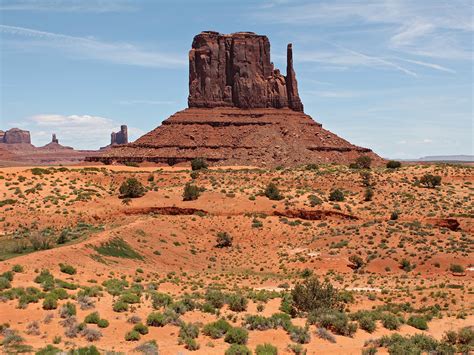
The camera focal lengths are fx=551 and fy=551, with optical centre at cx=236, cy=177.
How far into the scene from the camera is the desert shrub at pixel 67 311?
60.4 feet

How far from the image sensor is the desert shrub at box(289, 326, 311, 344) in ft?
59.3

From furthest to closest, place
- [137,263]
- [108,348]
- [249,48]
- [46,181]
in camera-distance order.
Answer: [249,48], [46,181], [137,263], [108,348]

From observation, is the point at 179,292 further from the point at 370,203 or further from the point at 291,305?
the point at 370,203

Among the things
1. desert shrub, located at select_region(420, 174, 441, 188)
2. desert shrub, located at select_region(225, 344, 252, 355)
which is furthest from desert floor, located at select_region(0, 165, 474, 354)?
desert shrub, located at select_region(225, 344, 252, 355)

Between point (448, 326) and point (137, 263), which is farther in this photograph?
point (137, 263)

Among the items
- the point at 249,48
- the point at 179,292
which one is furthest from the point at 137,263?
the point at 249,48

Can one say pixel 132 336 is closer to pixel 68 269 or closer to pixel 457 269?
pixel 68 269

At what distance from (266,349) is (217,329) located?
7.86 feet

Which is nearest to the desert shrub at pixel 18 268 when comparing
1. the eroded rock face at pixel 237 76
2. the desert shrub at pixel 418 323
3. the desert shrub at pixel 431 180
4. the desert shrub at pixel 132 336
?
the desert shrub at pixel 132 336

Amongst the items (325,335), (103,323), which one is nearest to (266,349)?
(325,335)

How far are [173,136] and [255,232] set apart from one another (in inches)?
3361

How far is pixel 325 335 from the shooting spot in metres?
18.7

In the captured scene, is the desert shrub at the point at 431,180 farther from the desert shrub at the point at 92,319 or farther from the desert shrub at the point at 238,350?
the desert shrub at the point at 92,319

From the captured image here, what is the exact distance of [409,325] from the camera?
21828 mm
